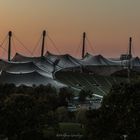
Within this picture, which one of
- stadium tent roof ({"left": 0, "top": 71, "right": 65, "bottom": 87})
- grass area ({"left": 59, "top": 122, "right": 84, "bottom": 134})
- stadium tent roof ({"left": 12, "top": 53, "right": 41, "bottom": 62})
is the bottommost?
grass area ({"left": 59, "top": 122, "right": 84, "bottom": 134})

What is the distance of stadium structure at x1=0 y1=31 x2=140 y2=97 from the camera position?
74875 mm

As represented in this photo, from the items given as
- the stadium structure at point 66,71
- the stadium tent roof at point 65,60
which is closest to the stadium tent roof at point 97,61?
the stadium structure at point 66,71

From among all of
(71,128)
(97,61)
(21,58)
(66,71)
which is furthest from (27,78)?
(71,128)

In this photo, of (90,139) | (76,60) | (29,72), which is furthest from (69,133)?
(76,60)

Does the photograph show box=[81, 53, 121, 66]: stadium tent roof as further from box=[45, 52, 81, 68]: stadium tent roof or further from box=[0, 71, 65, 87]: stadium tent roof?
box=[0, 71, 65, 87]: stadium tent roof

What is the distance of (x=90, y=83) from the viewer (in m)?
87.4

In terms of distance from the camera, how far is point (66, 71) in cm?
9300

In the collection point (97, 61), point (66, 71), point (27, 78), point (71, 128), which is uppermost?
point (97, 61)

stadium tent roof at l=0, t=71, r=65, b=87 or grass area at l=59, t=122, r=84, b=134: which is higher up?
stadium tent roof at l=0, t=71, r=65, b=87

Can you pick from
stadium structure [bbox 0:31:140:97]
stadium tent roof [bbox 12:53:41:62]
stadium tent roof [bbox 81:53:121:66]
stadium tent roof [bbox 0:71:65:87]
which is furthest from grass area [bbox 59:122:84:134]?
stadium tent roof [bbox 81:53:121:66]

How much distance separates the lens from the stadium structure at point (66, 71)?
74875 mm

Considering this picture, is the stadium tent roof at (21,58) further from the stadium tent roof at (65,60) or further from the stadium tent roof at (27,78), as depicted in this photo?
the stadium tent roof at (27,78)

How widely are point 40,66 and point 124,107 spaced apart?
60.8 m

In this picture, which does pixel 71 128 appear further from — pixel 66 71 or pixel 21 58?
pixel 21 58
